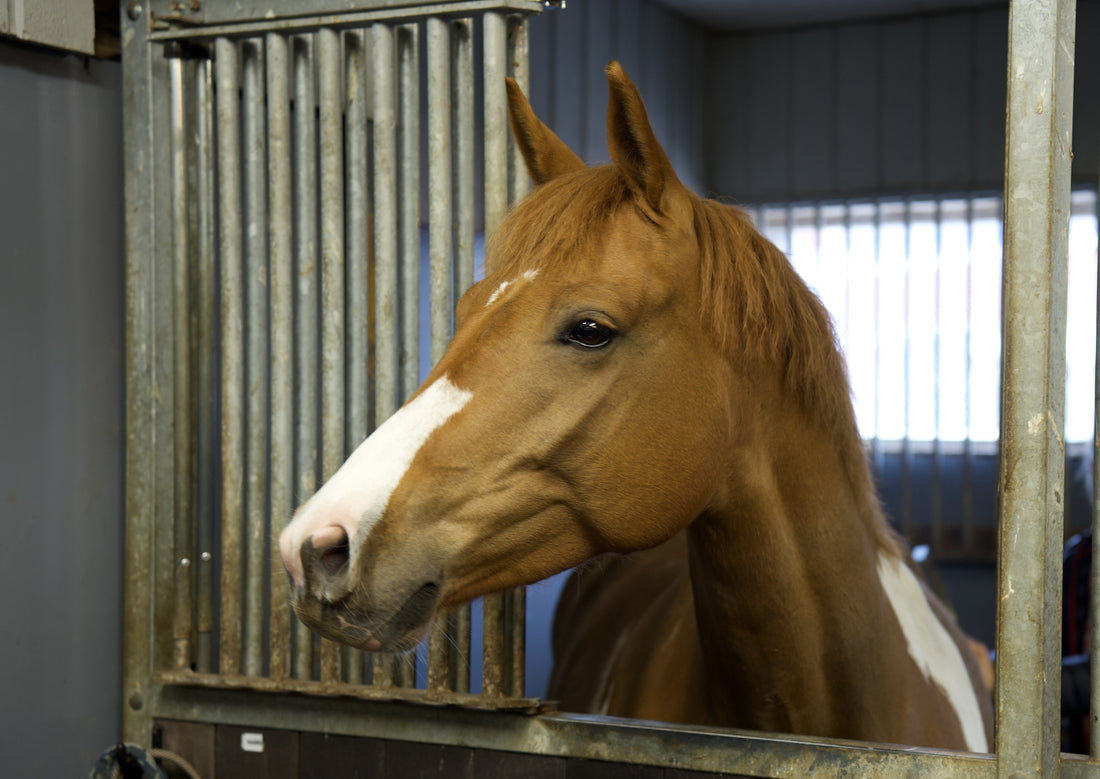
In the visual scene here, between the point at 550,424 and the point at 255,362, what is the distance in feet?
2.00

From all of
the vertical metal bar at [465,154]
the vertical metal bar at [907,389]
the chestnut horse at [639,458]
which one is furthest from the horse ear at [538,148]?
the vertical metal bar at [907,389]

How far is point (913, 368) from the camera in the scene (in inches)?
221

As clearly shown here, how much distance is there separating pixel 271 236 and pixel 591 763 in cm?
87

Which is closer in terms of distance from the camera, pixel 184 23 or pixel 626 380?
pixel 626 380

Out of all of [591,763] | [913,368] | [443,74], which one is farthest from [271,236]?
[913,368]

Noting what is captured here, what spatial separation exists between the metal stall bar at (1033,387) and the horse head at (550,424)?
316 millimetres

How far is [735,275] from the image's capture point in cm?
117

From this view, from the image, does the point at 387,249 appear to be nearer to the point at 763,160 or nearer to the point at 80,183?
the point at 80,183

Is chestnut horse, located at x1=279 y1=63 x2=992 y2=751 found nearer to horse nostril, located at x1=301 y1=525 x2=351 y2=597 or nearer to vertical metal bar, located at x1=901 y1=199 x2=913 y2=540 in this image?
horse nostril, located at x1=301 y1=525 x2=351 y2=597

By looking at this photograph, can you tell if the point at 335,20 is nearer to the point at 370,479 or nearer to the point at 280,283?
the point at 280,283

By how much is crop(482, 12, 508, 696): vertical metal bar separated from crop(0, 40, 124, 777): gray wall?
69 cm

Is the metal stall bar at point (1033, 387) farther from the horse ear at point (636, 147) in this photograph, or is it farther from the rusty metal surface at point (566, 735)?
the horse ear at point (636, 147)

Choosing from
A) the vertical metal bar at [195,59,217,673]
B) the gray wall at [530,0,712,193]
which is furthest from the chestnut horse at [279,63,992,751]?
the gray wall at [530,0,712,193]

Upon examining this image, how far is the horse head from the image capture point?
1009 mm
